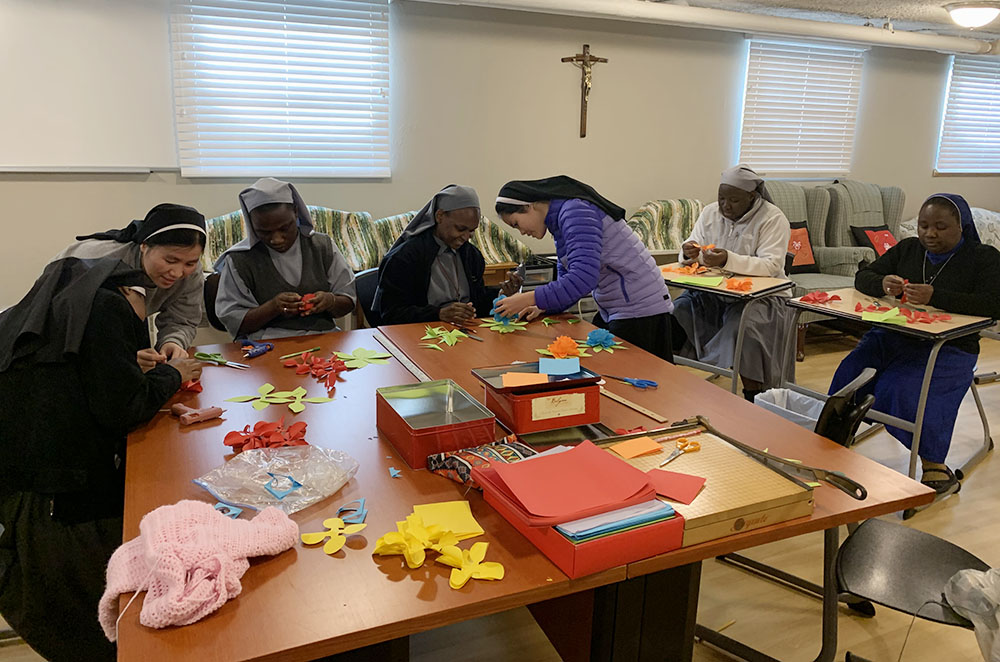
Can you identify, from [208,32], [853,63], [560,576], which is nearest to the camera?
[560,576]

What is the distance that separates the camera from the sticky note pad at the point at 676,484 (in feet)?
4.52

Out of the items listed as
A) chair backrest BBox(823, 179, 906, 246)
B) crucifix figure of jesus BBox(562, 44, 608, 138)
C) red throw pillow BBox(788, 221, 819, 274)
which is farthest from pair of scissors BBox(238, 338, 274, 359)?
chair backrest BBox(823, 179, 906, 246)

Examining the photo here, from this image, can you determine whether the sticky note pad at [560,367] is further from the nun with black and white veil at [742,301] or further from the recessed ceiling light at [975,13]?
the recessed ceiling light at [975,13]

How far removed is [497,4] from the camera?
4.66m

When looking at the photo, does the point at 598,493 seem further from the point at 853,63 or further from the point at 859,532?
the point at 853,63

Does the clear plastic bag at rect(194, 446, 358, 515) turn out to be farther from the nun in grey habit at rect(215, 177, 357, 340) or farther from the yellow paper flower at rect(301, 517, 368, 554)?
the nun in grey habit at rect(215, 177, 357, 340)

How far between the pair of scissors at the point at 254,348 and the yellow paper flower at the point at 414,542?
4.41 ft

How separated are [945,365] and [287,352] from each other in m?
2.72

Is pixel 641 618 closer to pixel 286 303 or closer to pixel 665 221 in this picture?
pixel 286 303

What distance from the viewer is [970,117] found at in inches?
282

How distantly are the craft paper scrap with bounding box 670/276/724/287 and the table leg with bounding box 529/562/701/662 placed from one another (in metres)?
2.26

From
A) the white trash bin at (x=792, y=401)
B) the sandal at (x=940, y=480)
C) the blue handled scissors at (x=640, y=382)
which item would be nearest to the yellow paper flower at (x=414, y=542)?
the blue handled scissors at (x=640, y=382)

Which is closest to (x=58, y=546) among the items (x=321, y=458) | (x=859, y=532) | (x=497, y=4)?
(x=321, y=458)

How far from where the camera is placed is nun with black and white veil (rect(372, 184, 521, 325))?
3.00 m
